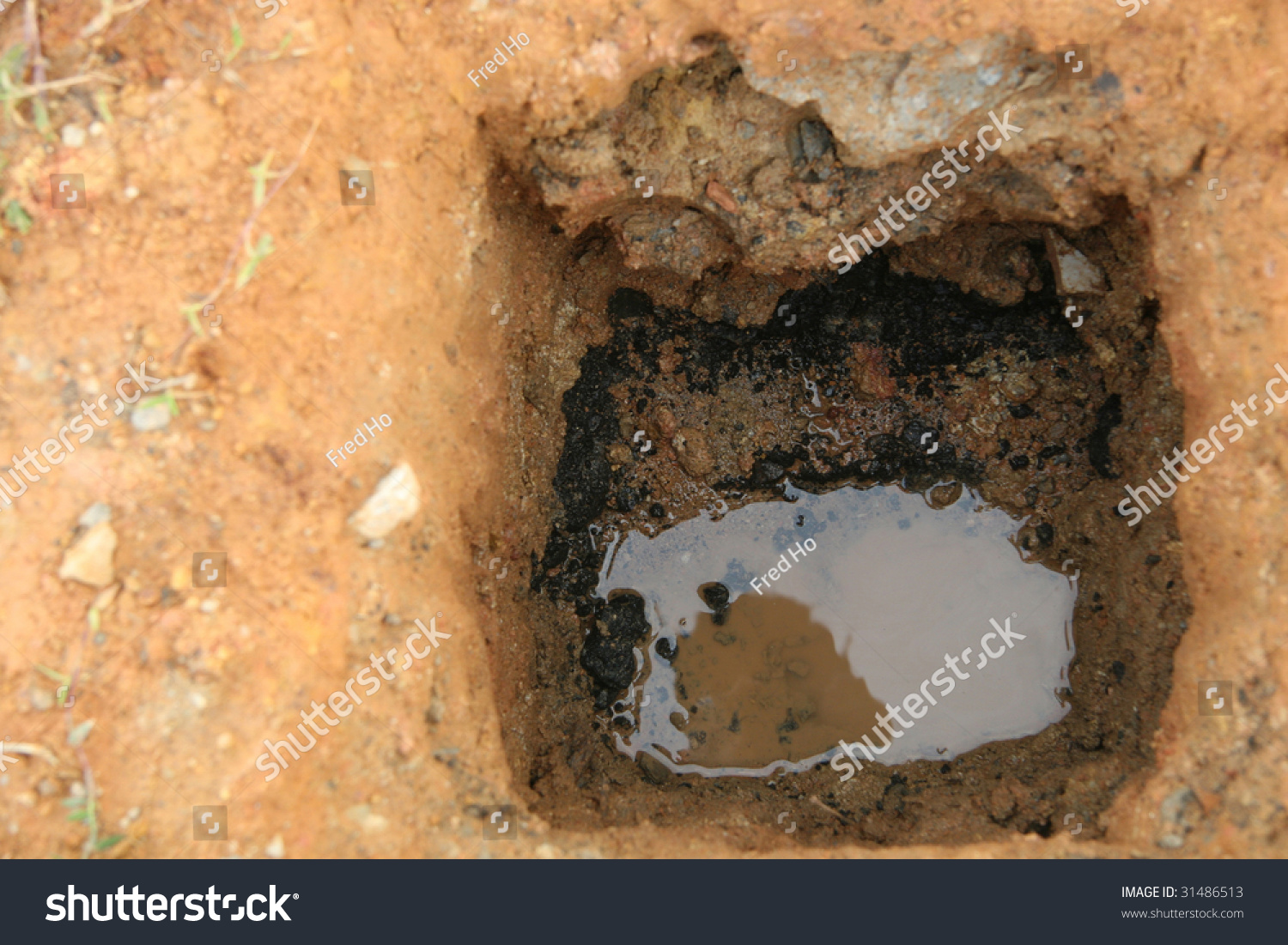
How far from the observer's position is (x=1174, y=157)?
2740 millimetres

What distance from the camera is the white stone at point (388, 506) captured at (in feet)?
8.68

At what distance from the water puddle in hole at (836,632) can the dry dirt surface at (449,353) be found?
0.34m

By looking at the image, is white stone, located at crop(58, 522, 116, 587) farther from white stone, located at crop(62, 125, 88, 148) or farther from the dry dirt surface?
white stone, located at crop(62, 125, 88, 148)

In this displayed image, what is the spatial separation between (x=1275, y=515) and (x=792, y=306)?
205 cm

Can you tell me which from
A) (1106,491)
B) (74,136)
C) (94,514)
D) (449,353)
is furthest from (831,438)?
(74,136)

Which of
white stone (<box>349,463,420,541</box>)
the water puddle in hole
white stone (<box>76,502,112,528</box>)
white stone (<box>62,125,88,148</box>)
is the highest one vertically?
white stone (<box>62,125,88,148</box>)

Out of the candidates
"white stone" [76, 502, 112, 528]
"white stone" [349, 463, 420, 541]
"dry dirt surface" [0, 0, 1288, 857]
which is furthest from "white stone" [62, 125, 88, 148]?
"white stone" [349, 463, 420, 541]

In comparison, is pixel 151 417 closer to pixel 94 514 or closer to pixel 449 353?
pixel 94 514

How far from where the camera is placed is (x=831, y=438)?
3.89 meters

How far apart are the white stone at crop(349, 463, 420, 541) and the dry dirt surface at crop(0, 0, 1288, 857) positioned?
0.6 inches

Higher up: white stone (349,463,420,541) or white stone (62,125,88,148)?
white stone (62,125,88,148)

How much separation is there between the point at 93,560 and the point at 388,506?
902 mm

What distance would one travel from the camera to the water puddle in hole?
3.61 m

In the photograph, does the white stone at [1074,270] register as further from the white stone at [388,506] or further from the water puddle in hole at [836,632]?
the white stone at [388,506]
